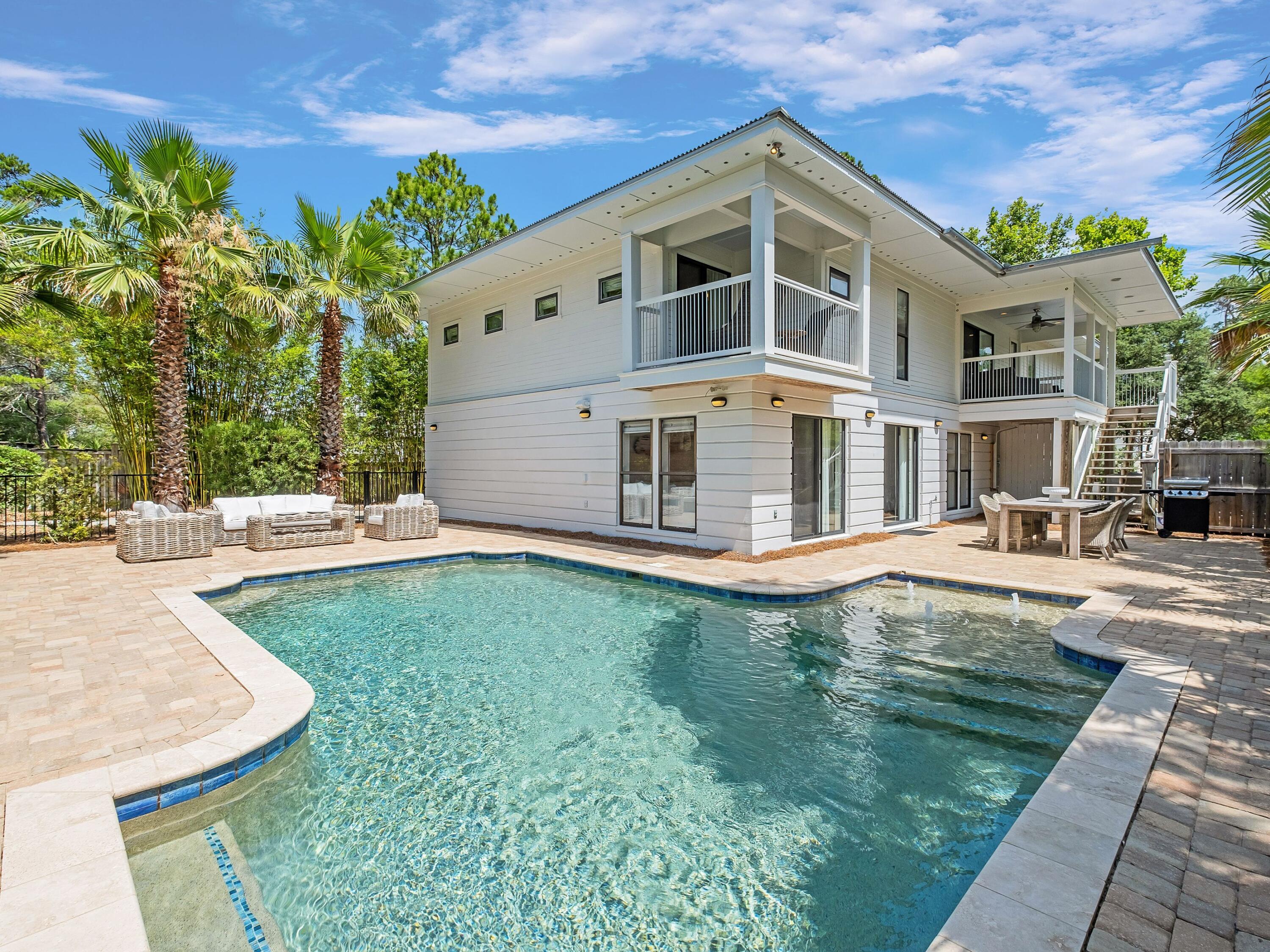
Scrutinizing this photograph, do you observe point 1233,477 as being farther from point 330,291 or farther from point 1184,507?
point 330,291

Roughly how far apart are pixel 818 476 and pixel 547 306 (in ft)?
20.5

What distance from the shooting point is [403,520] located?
10742 millimetres

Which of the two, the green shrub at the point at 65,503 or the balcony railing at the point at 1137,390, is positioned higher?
the balcony railing at the point at 1137,390

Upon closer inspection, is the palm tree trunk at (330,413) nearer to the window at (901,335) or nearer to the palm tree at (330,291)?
the palm tree at (330,291)

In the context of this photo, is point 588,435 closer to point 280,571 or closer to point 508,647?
point 280,571

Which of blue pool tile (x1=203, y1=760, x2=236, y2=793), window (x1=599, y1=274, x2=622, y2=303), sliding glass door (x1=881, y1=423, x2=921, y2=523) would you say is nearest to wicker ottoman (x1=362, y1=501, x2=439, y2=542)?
window (x1=599, y1=274, x2=622, y2=303)

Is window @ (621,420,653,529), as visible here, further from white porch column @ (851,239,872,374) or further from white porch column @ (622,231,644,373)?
white porch column @ (851,239,872,374)

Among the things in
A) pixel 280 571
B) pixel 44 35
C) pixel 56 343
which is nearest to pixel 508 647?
pixel 280 571

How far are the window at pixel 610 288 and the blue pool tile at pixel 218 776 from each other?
904 centimetres

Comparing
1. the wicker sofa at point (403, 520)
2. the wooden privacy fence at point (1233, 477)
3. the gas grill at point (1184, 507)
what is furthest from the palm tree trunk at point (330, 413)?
the wooden privacy fence at point (1233, 477)

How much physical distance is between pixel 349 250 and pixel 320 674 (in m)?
9.64

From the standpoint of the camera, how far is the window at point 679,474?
9656mm

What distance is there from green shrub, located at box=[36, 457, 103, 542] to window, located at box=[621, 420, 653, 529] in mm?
9044

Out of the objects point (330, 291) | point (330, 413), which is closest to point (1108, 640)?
point (330, 291)
